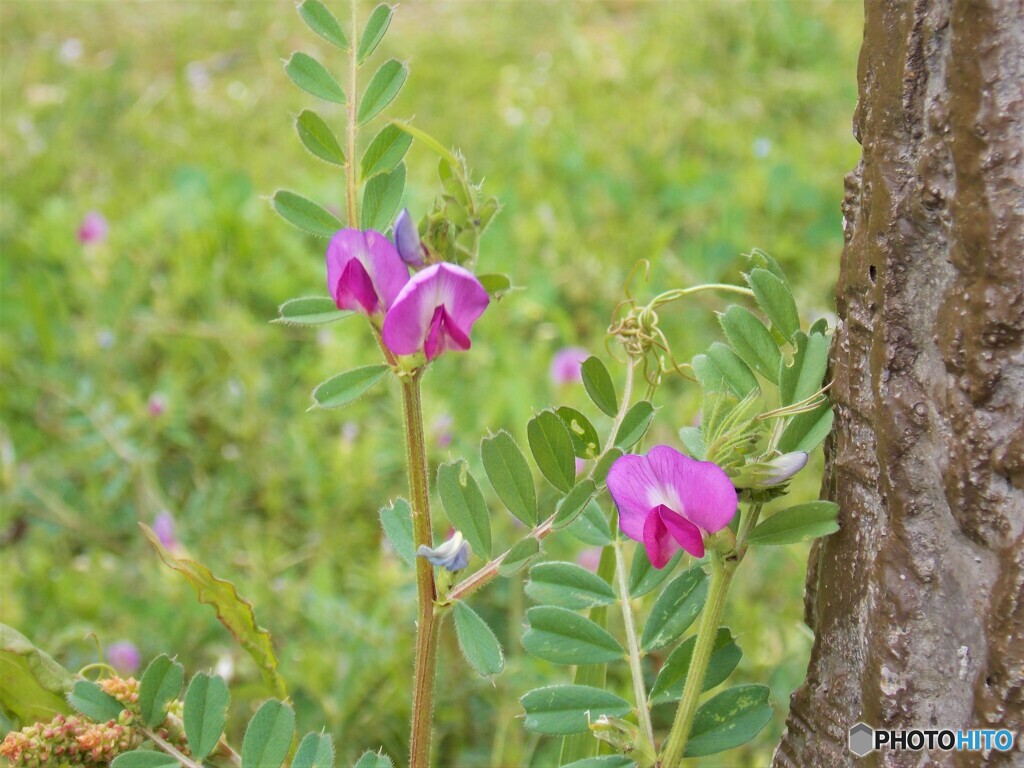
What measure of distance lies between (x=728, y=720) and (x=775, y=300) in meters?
0.30

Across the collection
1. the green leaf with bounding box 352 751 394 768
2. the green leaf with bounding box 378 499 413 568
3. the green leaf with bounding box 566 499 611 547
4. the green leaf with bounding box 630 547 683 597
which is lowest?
the green leaf with bounding box 352 751 394 768

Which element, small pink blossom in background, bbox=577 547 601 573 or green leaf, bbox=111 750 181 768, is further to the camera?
small pink blossom in background, bbox=577 547 601 573

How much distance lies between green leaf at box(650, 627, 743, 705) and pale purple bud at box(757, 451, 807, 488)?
0.13 m

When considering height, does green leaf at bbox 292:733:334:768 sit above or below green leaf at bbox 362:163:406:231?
below

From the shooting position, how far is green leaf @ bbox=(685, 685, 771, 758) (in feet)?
2.67

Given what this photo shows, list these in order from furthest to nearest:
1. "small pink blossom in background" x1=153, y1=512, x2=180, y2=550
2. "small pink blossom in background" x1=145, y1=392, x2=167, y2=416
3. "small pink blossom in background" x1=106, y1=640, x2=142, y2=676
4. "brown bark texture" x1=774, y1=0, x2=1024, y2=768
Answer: "small pink blossom in background" x1=145, y1=392, x2=167, y2=416 → "small pink blossom in background" x1=153, y1=512, x2=180, y2=550 → "small pink blossom in background" x1=106, y1=640, x2=142, y2=676 → "brown bark texture" x1=774, y1=0, x2=1024, y2=768

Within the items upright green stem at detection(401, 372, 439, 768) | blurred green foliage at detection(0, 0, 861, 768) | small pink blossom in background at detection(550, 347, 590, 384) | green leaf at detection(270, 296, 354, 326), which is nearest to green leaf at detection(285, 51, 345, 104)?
green leaf at detection(270, 296, 354, 326)

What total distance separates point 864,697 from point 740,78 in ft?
9.69

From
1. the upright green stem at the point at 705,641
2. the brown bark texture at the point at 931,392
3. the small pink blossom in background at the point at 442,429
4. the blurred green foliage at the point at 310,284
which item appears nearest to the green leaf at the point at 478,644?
the upright green stem at the point at 705,641

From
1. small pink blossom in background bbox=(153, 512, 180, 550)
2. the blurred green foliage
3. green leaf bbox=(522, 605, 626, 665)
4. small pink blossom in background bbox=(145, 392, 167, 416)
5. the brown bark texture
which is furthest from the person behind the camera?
small pink blossom in background bbox=(145, 392, 167, 416)

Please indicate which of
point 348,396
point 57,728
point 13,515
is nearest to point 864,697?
point 348,396

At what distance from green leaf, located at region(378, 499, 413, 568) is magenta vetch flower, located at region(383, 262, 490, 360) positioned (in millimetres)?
162

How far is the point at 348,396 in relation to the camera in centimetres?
83

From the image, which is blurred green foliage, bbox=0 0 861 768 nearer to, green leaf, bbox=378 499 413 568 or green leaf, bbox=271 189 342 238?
green leaf, bbox=378 499 413 568
